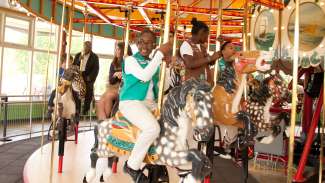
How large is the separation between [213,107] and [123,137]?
1070mm

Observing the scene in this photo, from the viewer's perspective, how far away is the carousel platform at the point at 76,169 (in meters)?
4.53

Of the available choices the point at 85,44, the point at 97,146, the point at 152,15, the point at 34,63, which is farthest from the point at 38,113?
the point at 97,146

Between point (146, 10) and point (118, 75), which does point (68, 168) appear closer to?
point (118, 75)

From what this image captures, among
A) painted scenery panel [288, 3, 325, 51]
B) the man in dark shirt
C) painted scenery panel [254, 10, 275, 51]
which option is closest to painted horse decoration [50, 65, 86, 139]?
the man in dark shirt

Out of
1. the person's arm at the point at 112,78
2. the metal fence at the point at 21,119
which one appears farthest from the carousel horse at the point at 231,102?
the metal fence at the point at 21,119

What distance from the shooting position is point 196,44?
3.71 meters

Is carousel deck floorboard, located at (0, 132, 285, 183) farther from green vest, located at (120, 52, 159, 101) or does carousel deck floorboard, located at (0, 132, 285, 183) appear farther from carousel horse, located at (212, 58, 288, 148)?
green vest, located at (120, 52, 159, 101)

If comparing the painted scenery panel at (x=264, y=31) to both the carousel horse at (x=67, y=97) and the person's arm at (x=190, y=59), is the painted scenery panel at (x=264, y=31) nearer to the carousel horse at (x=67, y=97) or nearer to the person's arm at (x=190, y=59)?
the person's arm at (x=190, y=59)

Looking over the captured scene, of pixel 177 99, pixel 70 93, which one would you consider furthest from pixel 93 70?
pixel 177 99

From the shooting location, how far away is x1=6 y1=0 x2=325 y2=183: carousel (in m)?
2.64

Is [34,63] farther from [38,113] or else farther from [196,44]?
[196,44]

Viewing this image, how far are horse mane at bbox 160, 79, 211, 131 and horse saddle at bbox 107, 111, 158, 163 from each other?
236 mm

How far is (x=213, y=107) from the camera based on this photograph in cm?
371

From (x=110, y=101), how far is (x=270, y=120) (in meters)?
1.81
